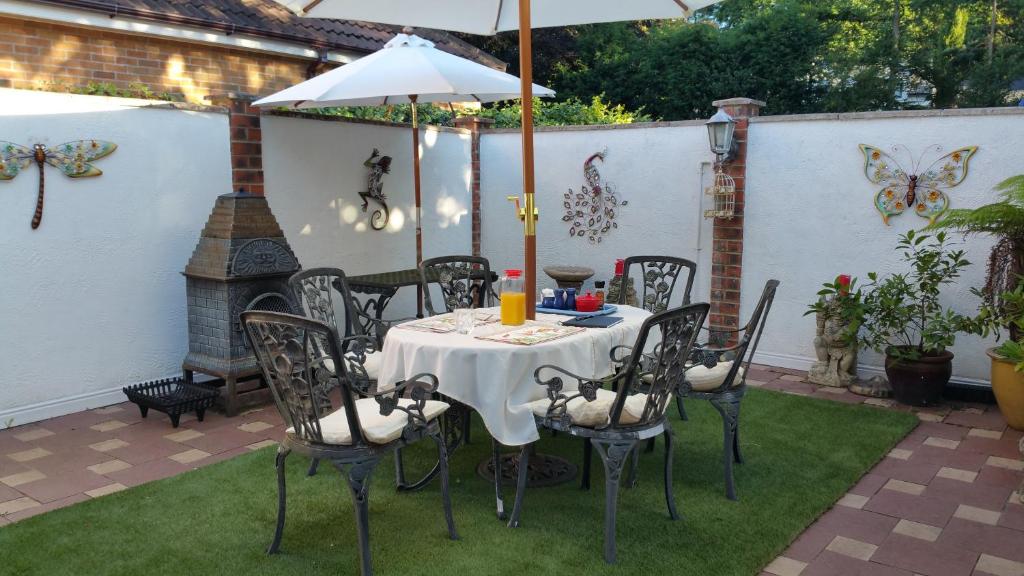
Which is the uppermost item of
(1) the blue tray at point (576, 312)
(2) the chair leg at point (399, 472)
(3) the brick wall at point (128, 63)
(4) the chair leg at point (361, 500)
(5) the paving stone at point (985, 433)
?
(3) the brick wall at point (128, 63)

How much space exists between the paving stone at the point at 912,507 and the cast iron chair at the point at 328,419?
81.2 inches

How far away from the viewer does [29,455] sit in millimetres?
4145

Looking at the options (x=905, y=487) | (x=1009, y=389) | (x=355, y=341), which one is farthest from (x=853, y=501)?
(x=355, y=341)

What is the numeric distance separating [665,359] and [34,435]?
11.8ft

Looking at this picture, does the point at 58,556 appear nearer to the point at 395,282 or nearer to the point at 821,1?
the point at 395,282

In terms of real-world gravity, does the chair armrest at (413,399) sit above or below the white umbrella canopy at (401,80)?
below

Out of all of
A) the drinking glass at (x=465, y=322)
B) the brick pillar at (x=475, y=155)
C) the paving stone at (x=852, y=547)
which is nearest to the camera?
the paving stone at (x=852, y=547)

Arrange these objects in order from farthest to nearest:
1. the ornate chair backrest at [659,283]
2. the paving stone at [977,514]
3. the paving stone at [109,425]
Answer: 1. the ornate chair backrest at [659,283]
2. the paving stone at [109,425]
3. the paving stone at [977,514]

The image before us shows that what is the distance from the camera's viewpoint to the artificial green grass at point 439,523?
2.95 m

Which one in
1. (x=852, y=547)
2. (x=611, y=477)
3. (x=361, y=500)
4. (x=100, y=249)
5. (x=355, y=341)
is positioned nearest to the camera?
(x=361, y=500)

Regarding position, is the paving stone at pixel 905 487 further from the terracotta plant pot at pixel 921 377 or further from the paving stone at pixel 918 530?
the terracotta plant pot at pixel 921 377

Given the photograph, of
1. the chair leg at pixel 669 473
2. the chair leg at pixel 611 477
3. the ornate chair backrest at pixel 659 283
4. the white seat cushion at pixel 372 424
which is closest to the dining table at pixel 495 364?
the white seat cushion at pixel 372 424

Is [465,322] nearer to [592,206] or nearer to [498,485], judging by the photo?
[498,485]

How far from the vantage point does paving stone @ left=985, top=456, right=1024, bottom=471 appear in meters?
4.04
